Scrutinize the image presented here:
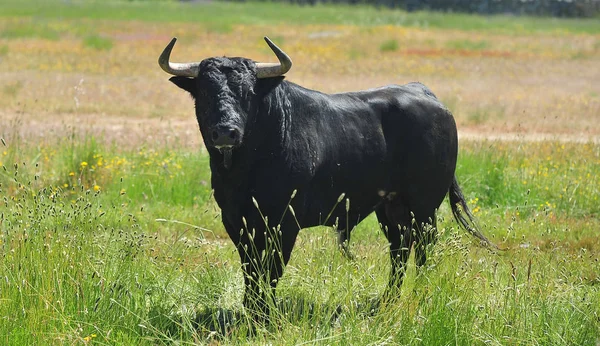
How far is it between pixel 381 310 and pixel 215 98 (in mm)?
1837

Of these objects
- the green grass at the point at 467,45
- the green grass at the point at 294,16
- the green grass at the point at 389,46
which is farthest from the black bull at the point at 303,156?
the green grass at the point at 294,16

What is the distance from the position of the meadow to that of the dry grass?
0.15 m

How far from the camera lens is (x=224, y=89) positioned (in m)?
6.55

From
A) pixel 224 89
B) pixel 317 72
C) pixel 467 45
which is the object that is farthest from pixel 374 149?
pixel 467 45

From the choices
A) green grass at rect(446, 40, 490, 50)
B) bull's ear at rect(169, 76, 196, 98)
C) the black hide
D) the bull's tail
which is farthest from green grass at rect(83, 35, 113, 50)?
bull's ear at rect(169, 76, 196, 98)

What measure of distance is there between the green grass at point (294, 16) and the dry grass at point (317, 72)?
374 centimetres

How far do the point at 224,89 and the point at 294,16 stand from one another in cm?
5112

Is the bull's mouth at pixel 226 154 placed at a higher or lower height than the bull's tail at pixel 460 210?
higher

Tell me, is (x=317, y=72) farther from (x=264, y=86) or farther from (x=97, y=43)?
(x=264, y=86)

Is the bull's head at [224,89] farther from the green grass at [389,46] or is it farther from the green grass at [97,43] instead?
the green grass at [389,46]

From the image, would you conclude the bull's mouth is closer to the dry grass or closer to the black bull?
the black bull

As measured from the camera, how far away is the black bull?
261 inches

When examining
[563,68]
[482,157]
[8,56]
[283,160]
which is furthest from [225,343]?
[563,68]

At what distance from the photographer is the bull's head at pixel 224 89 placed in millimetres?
6344
